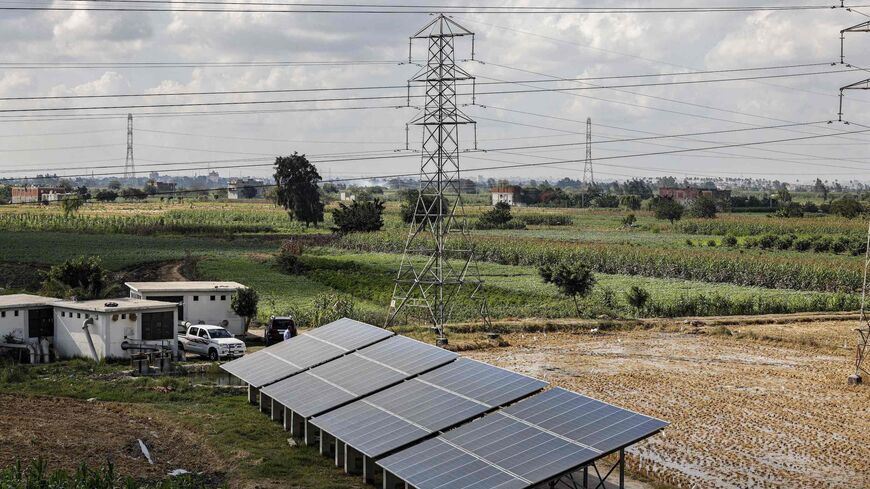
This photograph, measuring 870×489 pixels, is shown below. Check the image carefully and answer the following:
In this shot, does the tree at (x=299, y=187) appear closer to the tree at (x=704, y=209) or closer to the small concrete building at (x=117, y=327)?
the tree at (x=704, y=209)

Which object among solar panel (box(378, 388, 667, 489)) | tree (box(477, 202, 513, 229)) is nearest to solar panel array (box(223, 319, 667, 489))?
solar panel (box(378, 388, 667, 489))

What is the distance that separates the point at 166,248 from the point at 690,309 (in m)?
45.1

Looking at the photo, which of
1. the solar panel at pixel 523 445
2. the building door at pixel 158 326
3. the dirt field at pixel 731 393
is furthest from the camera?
the building door at pixel 158 326

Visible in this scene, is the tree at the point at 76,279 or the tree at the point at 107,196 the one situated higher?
the tree at the point at 107,196

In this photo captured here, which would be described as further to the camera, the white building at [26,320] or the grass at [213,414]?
the white building at [26,320]

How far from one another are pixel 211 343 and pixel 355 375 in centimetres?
1262

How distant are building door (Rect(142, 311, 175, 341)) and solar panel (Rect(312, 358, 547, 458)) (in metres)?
14.6

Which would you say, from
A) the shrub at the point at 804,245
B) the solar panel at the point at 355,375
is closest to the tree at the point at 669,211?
the shrub at the point at 804,245

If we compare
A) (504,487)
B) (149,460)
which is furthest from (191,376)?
(504,487)

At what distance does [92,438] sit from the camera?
25.0m

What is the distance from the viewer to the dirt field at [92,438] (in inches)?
910

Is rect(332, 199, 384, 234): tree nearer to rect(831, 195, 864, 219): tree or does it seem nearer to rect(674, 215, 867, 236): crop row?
rect(674, 215, 867, 236): crop row

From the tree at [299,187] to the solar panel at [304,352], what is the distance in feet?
287

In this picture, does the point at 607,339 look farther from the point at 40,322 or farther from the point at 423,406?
the point at 40,322
